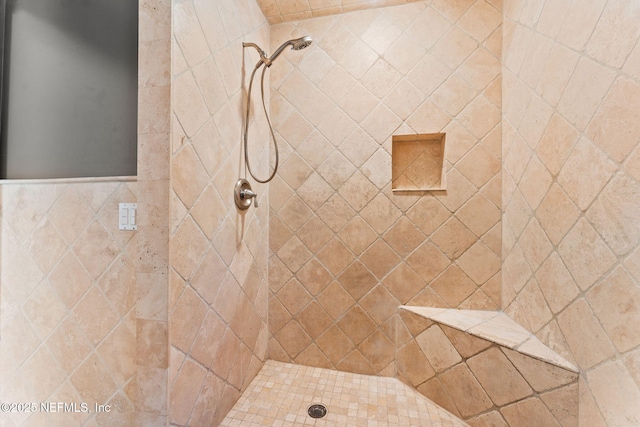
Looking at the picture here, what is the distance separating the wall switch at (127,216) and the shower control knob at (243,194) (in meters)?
0.40

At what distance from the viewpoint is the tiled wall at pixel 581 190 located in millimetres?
672

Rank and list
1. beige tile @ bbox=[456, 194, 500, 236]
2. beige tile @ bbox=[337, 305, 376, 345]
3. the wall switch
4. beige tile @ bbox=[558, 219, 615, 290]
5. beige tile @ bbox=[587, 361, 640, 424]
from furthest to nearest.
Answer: beige tile @ bbox=[337, 305, 376, 345] → beige tile @ bbox=[456, 194, 500, 236] → the wall switch → beige tile @ bbox=[558, 219, 615, 290] → beige tile @ bbox=[587, 361, 640, 424]

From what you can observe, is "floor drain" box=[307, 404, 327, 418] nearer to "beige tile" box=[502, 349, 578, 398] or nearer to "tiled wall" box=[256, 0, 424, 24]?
"beige tile" box=[502, 349, 578, 398]

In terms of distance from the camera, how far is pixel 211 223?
99 cm

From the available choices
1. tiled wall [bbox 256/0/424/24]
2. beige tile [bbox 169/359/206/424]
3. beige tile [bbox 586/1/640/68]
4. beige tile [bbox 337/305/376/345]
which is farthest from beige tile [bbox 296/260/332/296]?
tiled wall [bbox 256/0/424/24]

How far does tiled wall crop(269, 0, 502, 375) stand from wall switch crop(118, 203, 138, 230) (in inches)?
29.0

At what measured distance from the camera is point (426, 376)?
124 cm

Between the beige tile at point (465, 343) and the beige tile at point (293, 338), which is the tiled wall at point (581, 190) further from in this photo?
the beige tile at point (293, 338)

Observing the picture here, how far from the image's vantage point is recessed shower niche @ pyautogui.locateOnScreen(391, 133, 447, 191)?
1.42 meters

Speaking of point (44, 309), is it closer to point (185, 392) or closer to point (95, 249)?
Answer: point (95, 249)

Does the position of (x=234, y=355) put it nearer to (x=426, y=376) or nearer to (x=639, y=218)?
(x=426, y=376)

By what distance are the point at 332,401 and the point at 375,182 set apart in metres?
1.16

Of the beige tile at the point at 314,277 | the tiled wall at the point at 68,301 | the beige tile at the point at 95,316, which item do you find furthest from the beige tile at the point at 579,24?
the beige tile at the point at 95,316

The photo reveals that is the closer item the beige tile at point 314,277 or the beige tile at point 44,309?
the beige tile at point 44,309
